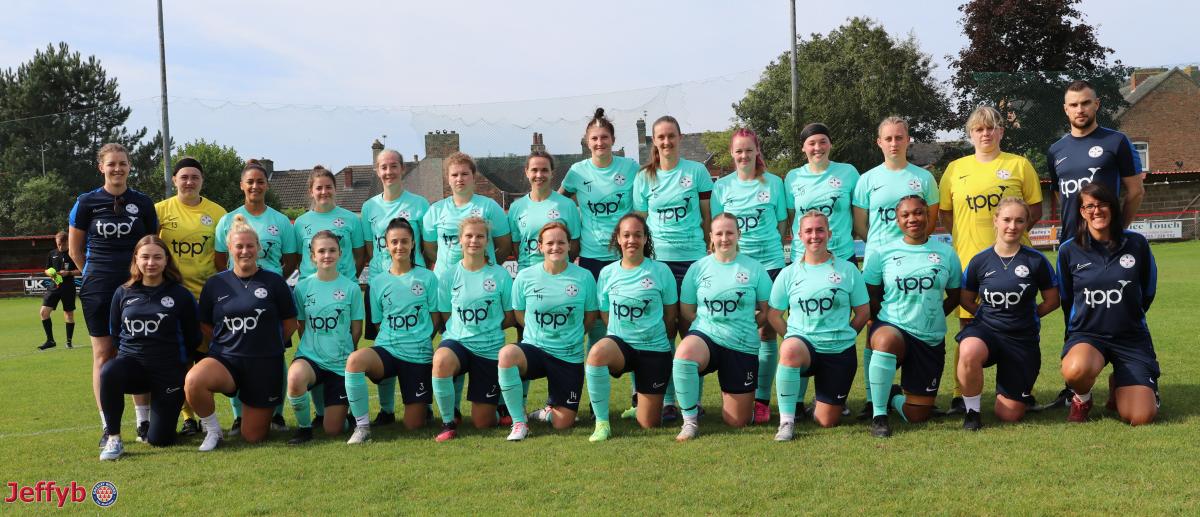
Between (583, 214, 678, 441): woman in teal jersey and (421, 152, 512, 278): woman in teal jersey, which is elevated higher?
(421, 152, 512, 278): woman in teal jersey

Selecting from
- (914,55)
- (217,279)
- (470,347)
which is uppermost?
(914,55)

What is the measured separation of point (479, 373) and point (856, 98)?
1986 cm

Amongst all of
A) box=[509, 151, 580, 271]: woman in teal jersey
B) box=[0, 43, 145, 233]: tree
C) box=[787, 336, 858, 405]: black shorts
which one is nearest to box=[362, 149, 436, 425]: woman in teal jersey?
box=[509, 151, 580, 271]: woman in teal jersey

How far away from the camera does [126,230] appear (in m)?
5.25

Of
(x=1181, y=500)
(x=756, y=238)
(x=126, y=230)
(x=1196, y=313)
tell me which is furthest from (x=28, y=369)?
(x=1196, y=313)

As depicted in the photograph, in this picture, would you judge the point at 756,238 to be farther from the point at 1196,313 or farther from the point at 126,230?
the point at 1196,313

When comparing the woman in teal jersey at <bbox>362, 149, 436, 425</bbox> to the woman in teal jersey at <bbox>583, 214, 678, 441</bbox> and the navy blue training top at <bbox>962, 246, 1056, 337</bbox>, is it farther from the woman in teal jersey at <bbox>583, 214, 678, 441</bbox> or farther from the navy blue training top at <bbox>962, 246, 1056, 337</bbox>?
the navy blue training top at <bbox>962, 246, 1056, 337</bbox>

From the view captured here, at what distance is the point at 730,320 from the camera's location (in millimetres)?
4891

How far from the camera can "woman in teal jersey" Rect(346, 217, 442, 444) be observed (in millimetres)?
5102

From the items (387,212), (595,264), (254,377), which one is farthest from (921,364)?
(254,377)

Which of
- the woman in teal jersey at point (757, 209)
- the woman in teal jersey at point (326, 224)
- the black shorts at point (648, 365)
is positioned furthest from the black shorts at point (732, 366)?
the woman in teal jersey at point (326, 224)

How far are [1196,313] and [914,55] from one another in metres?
17.2

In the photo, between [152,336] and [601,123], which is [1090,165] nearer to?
[601,123]

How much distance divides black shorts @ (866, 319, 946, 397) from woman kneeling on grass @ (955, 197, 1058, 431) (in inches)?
4.9
